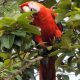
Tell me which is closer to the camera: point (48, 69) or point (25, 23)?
point (25, 23)

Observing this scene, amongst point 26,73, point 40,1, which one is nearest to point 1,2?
point 40,1

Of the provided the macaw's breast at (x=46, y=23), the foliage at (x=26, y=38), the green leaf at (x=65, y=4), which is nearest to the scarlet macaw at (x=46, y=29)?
the macaw's breast at (x=46, y=23)

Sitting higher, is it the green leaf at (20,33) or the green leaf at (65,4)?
the green leaf at (65,4)

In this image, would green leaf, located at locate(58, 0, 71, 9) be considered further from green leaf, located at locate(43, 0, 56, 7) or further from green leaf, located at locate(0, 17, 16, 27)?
green leaf, located at locate(43, 0, 56, 7)

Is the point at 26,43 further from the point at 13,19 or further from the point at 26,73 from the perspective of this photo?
the point at 26,73

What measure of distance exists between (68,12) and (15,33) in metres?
0.22

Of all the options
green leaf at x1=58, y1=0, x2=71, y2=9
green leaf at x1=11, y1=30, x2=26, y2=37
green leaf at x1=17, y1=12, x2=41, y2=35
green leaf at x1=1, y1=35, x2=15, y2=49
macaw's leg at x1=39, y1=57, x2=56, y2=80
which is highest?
green leaf at x1=58, y1=0, x2=71, y2=9

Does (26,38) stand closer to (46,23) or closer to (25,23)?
(25,23)

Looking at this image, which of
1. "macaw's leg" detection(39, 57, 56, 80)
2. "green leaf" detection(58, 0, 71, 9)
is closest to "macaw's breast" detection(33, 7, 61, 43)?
"macaw's leg" detection(39, 57, 56, 80)

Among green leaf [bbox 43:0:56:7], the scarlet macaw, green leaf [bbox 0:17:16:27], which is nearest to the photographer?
green leaf [bbox 0:17:16:27]

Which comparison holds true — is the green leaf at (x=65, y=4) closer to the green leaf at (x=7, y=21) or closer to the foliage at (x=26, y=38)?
the foliage at (x=26, y=38)

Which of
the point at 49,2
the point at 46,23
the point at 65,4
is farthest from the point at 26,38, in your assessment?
the point at 49,2

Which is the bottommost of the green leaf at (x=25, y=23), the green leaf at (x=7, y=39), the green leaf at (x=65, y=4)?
the green leaf at (x=7, y=39)

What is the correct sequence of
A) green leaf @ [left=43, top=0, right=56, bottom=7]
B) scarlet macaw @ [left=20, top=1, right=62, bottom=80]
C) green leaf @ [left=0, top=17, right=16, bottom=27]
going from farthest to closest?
green leaf @ [left=43, top=0, right=56, bottom=7], scarlet macaw @ [left=20, top=1, right=62, bottom=80], green leaf @ [left=0, top=17, right=16, bottom=27]
